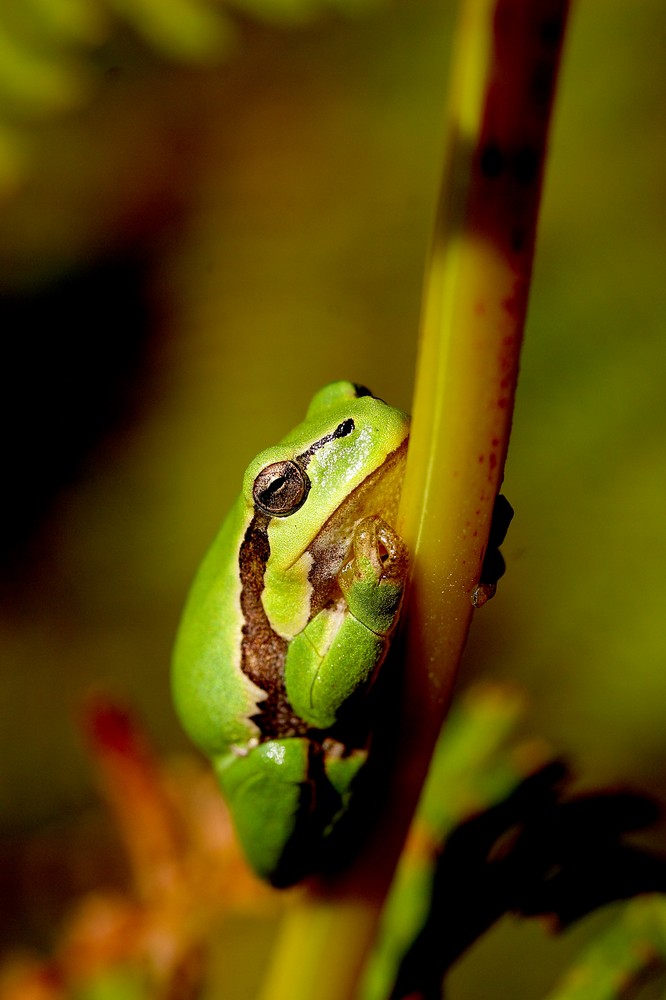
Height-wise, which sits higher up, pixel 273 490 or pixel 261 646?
pixel 273 490

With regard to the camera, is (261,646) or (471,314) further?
(261,646)

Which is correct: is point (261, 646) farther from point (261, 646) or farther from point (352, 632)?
point (352, 632)

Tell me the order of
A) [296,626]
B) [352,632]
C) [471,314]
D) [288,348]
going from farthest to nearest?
[288,348] → [296,626] → [352,632] → [471,314]

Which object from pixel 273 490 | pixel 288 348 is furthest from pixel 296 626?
pixel 288 348

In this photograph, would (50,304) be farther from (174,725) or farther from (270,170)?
(174,725)

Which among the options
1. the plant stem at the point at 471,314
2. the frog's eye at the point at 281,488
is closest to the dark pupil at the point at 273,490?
the frog's eye at the point at 281,488

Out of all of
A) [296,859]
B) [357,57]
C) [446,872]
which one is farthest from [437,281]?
[357,57]

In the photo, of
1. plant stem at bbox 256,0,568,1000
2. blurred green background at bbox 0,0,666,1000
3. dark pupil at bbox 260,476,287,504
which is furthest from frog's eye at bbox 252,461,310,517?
blurred green background at bbox 0,0,666,1000
